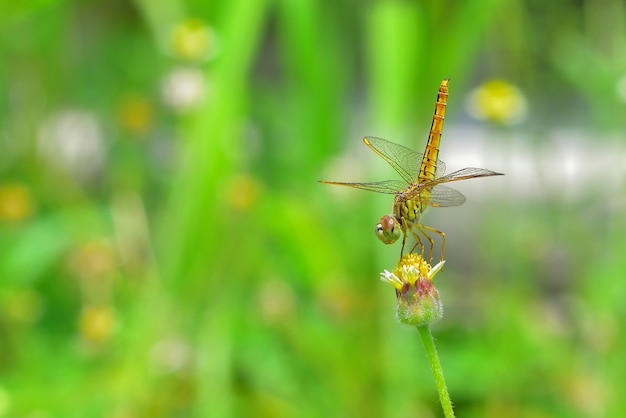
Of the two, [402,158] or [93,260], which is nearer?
[402,158]

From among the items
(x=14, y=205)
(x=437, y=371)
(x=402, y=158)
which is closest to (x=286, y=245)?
(x=14, y=205)

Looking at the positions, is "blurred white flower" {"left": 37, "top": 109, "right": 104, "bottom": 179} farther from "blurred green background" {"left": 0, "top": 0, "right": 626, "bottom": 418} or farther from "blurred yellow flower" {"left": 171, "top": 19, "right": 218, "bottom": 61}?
"blurred yellow flower" {"left": 171, "top": 19, "right": 218, "bottom": 61}

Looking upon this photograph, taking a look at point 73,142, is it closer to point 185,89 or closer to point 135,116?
point 135,116

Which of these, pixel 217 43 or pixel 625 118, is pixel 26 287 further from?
pixel 625 118

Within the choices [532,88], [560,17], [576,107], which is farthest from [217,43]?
[576,107]

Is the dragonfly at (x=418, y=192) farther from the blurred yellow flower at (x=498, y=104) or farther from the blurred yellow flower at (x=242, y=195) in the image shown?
the blurred yellow flower at (x=498, y=104)

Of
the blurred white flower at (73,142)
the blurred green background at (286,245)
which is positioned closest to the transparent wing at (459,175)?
the blurred green background at (286,245)
